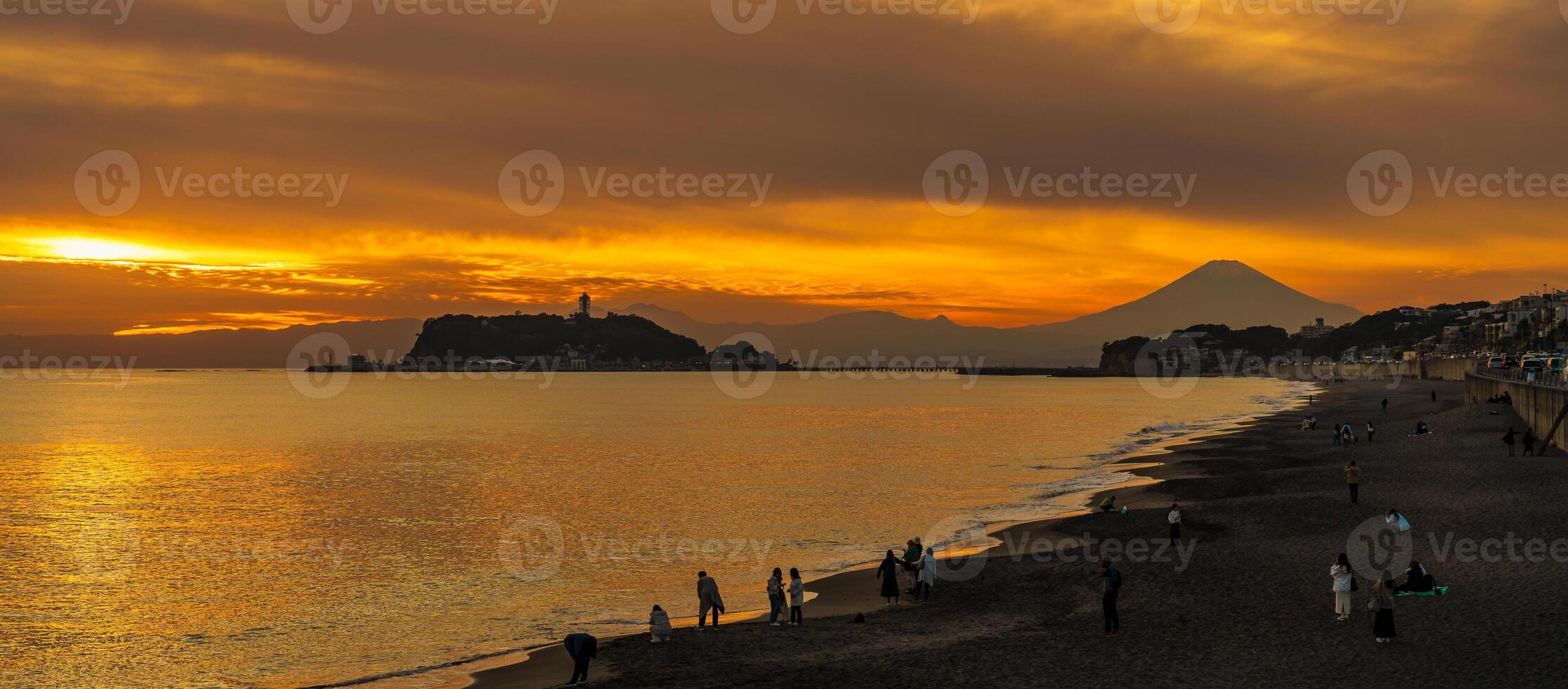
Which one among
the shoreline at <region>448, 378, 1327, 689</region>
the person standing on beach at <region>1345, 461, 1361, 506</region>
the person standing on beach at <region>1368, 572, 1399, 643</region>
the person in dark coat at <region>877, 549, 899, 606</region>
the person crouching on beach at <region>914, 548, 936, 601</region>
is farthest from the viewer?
the person standing on beach at <region>1345, 461, 1361, 506</region>

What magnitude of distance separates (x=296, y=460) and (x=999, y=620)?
72947 millimetres

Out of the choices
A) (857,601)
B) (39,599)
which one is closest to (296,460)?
(39,599)

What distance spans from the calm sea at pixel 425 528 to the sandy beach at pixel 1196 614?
416 centimetres

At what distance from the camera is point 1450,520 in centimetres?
3406

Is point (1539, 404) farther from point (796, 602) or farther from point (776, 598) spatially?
point (776, 598)

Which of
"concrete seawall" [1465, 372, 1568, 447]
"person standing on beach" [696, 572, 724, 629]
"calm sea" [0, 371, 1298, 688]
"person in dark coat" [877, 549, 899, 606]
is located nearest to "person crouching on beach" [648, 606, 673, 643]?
"person standing on beach" [696, 572, 724, 629]

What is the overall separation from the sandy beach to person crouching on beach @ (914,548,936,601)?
0.39 metres

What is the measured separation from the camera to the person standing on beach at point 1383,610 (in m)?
20.8

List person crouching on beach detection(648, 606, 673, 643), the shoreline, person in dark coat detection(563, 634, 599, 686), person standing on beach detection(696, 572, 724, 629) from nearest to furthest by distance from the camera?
person in dark coat detection(563, 634, 599, 686)
the shoreline
person crouching on beach detection(648, 606, 673, 643)
person standing on beach detection(696, 572, 724, 629)

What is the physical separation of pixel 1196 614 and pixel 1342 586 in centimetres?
335

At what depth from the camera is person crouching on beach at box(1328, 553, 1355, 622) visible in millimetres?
22422

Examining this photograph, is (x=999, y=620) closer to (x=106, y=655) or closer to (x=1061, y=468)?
(x=106, y=655)

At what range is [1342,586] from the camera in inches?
887

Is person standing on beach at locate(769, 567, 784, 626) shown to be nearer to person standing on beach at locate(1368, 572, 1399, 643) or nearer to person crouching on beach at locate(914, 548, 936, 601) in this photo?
person crouching on beach at locate(914, 548, 936, 601)
